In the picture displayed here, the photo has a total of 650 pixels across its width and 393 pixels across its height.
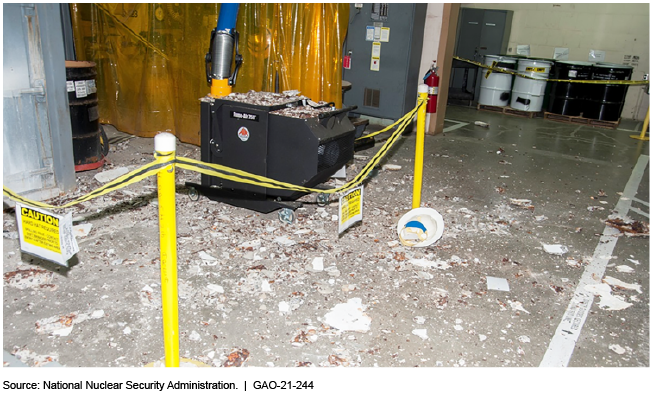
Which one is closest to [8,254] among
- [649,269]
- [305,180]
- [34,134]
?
[34,134]

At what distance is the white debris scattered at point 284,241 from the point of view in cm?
387

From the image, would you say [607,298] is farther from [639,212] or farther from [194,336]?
[194,336]

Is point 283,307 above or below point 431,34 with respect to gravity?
below

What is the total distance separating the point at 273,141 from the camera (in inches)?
155

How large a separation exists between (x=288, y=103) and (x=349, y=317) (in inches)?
76.5

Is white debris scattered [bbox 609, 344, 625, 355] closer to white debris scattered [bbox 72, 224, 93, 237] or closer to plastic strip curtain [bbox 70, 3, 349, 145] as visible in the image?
white debris scattered [bbox 72, 224, 93, 237]

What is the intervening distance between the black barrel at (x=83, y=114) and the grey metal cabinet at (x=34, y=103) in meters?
0.60

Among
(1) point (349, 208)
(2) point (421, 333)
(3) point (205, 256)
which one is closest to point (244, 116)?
(3) point (205, 256)

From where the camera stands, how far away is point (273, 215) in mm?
4398

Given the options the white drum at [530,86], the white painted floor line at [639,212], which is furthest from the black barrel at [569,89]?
the white painted floor line at [639,212]

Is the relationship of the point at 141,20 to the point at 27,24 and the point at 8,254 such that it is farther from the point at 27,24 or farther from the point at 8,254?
the point at 8,254

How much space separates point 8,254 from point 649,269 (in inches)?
192

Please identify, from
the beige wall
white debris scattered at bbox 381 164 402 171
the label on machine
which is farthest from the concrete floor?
the beige wall

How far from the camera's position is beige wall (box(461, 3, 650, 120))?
10.3 meters
